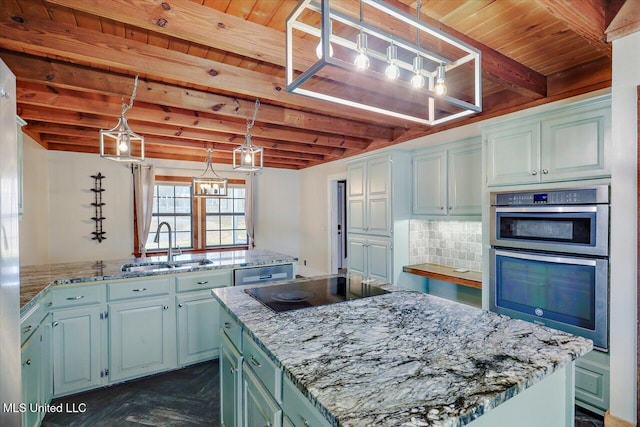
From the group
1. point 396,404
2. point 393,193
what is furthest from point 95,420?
point 393,193

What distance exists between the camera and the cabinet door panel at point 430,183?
133 inches

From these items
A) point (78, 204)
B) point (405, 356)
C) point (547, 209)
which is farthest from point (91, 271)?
point (547, 209)

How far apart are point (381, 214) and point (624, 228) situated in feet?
7.47

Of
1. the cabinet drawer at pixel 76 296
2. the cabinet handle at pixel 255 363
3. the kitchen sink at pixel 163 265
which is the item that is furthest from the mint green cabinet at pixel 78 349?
the cabinet handle at pixel 255 363

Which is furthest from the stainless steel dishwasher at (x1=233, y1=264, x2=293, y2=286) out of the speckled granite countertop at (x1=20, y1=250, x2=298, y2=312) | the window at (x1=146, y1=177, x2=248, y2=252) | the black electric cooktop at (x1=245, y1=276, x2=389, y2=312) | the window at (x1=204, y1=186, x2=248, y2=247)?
the window at (x1=204, y1=186, x2=248, y2=247)

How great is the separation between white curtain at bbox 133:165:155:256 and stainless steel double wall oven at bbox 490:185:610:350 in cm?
540

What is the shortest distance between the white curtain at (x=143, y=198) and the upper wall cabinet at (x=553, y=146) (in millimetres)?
5344

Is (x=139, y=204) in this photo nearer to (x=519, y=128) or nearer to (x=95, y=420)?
(x=95, y=420)

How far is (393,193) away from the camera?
3.71 m

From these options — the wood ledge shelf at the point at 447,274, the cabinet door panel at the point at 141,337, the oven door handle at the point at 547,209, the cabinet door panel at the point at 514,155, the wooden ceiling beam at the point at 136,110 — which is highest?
the wooden ceiling beam at the point at 136,110

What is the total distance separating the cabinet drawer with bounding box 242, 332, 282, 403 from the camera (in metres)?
1.16

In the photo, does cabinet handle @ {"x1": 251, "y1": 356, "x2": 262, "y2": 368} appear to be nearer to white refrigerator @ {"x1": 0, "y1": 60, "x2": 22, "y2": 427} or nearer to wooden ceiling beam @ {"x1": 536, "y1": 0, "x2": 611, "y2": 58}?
white refrigerator @ {"x1": 0, "y1": 60, "x2": 22, "y2": 427}

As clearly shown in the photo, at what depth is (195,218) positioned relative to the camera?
616 cm

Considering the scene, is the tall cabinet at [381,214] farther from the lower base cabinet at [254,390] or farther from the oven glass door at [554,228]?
the lower base cabinet at [254,390]
